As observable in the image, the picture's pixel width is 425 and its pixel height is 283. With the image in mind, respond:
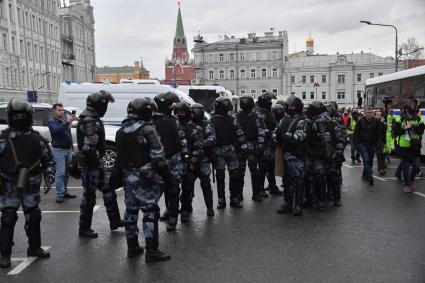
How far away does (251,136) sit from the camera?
8.13 meters

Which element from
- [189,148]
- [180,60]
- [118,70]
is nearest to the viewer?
[189,148]

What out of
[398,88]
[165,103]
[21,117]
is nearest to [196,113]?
[165,103]

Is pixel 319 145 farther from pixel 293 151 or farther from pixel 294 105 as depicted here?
pixel 294 105

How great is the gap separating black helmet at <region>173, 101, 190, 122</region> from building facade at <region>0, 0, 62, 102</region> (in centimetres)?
3836

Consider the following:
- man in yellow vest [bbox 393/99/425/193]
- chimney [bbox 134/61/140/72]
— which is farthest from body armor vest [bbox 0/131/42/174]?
chimney [bbox 134/61/140/72]

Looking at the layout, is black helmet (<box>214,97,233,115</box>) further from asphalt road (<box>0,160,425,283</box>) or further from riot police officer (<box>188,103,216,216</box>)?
asphalt road (<box>0,160,425,283</box>)

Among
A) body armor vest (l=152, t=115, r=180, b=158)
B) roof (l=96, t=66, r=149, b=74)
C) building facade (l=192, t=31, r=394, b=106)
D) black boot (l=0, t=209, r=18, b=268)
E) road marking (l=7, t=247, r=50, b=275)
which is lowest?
road marking (l=7, t=247, r=50, b=275)

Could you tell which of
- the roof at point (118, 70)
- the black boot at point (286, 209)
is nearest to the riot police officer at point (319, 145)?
the black boot at point (286, 209)

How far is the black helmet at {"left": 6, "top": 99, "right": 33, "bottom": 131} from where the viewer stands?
195 inches

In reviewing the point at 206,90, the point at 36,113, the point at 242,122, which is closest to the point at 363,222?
the point at 242,122

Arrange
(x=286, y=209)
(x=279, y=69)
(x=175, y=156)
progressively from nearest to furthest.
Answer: (x=175, y=156) < (x=286, y=209) < (x=279, y=69)

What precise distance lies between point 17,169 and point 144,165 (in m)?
1.43

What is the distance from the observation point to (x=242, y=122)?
8.22m

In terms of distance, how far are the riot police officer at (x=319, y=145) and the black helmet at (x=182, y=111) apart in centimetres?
211
